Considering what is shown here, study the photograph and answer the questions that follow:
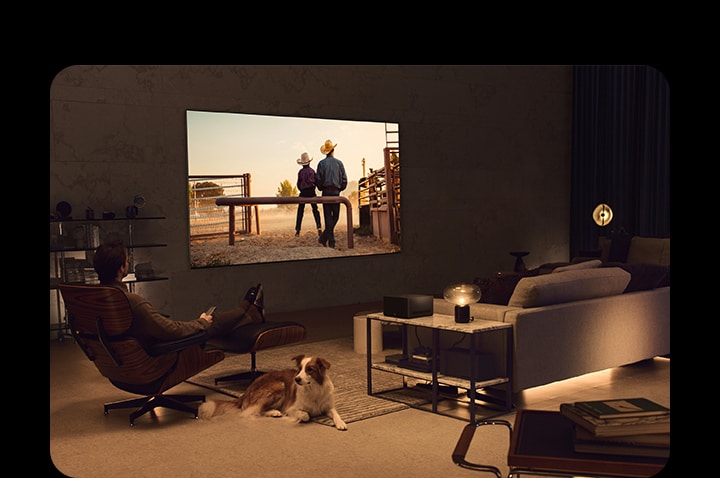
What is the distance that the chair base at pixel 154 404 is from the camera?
451 cm

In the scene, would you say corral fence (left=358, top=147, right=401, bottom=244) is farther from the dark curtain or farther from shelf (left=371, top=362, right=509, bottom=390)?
shelf (left=371, top=362, right=509, bottom=390)

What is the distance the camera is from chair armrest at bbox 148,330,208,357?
14.3 ft

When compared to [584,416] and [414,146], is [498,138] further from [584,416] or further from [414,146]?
A: [584,416]

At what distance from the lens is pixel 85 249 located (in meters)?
7.20

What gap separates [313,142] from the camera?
29.9 ft

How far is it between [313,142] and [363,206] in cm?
109

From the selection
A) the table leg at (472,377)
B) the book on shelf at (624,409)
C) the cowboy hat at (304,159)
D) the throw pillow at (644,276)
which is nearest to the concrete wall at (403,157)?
the cowboy hat at (304,159)

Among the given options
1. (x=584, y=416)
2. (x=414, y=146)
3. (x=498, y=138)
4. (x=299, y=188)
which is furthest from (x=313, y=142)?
(x=584, y=416)

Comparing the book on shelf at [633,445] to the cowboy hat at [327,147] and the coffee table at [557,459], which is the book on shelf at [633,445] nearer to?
the coffee table at [557,459]

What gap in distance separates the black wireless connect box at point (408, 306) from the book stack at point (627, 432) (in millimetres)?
2434

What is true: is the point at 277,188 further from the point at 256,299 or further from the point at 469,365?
the point at 469,365

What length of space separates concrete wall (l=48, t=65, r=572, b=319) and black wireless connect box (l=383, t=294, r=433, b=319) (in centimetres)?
347

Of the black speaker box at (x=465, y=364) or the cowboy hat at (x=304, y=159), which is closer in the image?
the black speaker box at (x=465, y=364)

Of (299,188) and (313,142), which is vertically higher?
(313,142)
